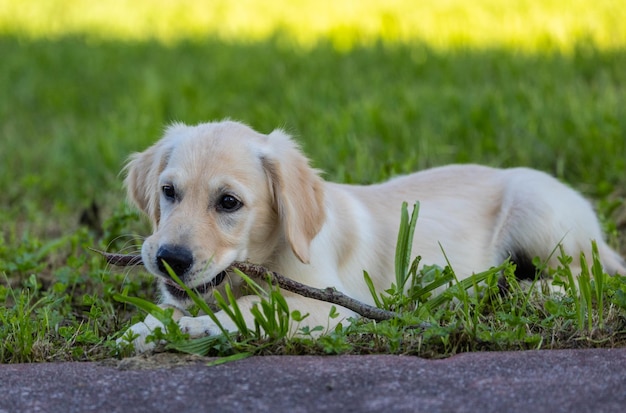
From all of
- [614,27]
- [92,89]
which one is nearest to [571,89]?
[614,27]

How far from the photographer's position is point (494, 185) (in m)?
4.59

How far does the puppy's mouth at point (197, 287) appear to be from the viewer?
3.46 m

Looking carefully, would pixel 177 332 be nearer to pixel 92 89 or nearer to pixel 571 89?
pixel 571 89

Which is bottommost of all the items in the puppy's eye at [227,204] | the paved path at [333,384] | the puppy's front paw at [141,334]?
the puppy's front paw at [141,334]

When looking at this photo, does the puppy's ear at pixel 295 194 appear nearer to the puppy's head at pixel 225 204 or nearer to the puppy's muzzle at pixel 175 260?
the puppy's head at pixel 225 204

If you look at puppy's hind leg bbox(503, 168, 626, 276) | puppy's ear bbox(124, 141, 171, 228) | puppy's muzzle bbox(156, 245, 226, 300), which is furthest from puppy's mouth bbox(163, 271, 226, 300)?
puppy's hind leg bbox(503, 168, 626, 276)

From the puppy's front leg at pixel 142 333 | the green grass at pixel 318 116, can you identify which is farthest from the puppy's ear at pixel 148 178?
the puppy's front leg at pixel 142 333

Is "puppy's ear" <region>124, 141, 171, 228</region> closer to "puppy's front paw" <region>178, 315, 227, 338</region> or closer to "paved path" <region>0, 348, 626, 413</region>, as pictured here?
"puppy's front paw" <region>178, 315, 227, 338</region>

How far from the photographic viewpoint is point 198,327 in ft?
10.3

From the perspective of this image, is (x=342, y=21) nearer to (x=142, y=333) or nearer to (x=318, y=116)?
(x=318, y=116)

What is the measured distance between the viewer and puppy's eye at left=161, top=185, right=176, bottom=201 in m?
3.62

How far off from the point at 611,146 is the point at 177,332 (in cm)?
371

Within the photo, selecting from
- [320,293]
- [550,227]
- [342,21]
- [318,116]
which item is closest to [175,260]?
[320,293]

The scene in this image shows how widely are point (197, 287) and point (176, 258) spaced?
22 cm
